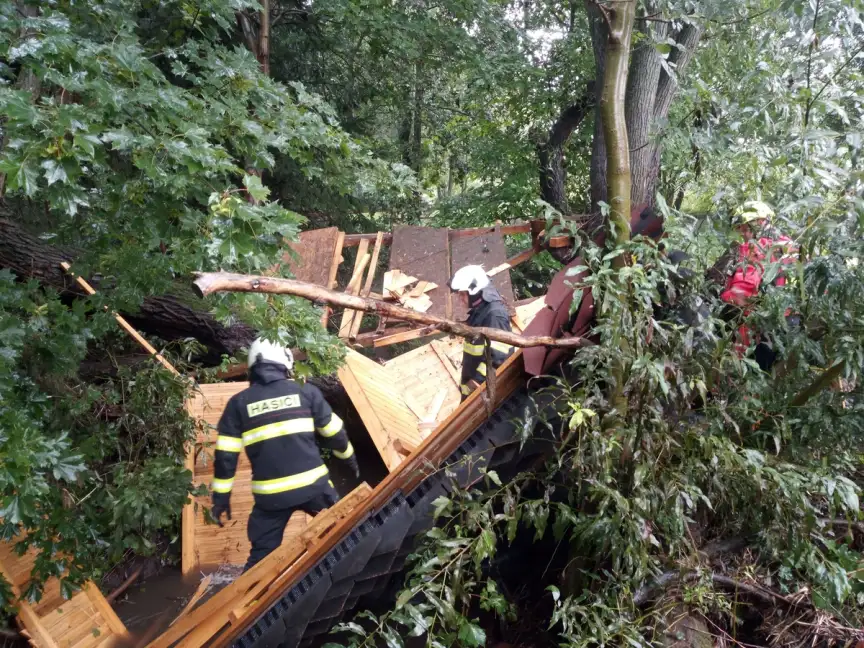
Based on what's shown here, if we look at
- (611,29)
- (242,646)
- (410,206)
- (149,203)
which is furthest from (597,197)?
(410,206)

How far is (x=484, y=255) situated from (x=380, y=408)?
→ 272cm

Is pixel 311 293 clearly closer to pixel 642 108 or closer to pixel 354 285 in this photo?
pixel 642 108

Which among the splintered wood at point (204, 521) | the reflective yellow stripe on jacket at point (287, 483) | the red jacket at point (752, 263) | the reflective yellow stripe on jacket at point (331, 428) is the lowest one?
the splintered wood at point (204, 521)

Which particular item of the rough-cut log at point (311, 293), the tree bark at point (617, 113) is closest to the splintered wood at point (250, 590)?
the rough-cut log at point (311, 293)

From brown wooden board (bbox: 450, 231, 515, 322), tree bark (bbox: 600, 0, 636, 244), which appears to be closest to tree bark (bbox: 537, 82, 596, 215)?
brown wooden board (bbox: 450, 231, 515, 322)

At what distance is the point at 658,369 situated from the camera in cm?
181

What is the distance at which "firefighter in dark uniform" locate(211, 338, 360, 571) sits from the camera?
139 inches

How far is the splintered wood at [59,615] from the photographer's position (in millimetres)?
3340

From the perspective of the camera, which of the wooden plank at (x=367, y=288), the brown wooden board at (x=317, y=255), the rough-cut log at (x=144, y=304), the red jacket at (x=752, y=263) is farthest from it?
the brown wooden board at (x=317, y=255)

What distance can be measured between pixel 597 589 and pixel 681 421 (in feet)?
2.10

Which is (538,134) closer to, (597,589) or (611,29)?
(611,29)

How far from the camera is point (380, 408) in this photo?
520 centimetres

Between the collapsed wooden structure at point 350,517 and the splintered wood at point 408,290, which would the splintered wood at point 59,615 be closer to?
the collapsed wooden structure at point 350,517

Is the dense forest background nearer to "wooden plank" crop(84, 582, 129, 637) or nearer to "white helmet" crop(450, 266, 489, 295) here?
"wooden plank" crop(84, 582, 129, 637)
